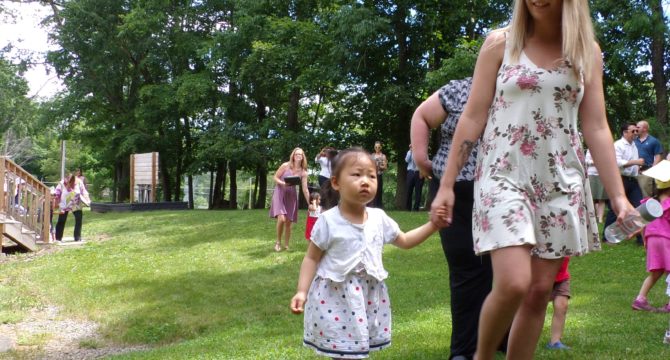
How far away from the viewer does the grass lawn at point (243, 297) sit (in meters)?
6.14

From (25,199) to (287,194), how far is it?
7.76 metres

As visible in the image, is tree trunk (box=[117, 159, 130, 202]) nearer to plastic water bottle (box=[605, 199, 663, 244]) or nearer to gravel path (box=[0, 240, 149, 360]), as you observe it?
gravel path (box=[0, 240, 149, 360])

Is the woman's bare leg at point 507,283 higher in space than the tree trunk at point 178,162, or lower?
lower

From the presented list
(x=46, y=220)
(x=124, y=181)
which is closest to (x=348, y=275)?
(x=46, y=220)

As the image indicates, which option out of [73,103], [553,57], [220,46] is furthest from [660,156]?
[73,103]

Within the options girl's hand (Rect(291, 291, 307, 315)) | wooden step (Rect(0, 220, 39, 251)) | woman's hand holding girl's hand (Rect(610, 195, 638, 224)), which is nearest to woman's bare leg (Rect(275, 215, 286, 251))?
wooden step (Rect(0, 220, 39, 251))

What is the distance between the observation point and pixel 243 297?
994 cm

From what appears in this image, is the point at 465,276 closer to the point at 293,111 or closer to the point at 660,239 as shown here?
the point at 660,239

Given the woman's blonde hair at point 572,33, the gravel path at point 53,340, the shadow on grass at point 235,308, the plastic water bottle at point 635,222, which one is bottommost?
the gravel path at point 53,340

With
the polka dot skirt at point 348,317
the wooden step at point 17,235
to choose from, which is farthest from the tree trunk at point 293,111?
the polka dot skirt at point 348,317

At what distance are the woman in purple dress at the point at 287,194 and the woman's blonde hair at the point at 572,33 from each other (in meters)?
9.75

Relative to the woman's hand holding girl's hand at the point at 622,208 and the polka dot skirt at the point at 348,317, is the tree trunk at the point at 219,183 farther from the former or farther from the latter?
the woman's hand holding girl's hand at the point at 622,208

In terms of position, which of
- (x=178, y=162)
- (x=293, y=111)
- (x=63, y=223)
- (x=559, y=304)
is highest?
(x=293, y=111)

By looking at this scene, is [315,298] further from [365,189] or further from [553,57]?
[553,57]
